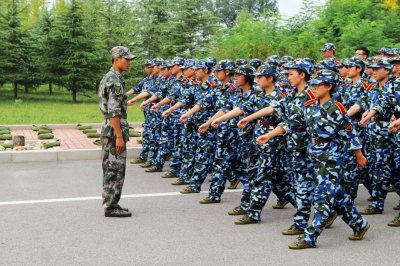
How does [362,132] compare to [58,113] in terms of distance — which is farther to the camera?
[58,113]

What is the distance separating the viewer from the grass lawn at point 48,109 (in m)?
16.6

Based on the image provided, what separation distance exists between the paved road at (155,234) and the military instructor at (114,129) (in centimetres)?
27

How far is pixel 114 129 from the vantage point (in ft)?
21.7

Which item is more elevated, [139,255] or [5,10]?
[5,10]

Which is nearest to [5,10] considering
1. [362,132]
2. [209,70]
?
[209,70]

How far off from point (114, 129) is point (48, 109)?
14.8 m

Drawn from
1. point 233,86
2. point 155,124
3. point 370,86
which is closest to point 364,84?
point 370,86

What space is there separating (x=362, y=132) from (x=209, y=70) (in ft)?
7.61

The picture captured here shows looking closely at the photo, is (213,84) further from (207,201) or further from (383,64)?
(383,64)

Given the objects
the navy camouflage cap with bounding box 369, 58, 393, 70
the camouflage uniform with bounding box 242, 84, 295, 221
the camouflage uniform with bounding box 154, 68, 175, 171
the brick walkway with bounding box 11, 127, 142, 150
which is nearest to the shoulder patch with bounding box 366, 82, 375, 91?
the navy camouflage cap with bounding box 369, 58, 393, 70

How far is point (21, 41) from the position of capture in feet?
82.9

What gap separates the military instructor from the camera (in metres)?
6.61

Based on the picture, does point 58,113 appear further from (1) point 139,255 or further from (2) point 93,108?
(1) point 139,255

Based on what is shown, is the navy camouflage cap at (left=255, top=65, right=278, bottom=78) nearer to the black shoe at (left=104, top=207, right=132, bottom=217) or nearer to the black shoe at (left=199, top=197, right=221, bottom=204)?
the black shoe at (left=199, top=197, right=221, bottom=204)
